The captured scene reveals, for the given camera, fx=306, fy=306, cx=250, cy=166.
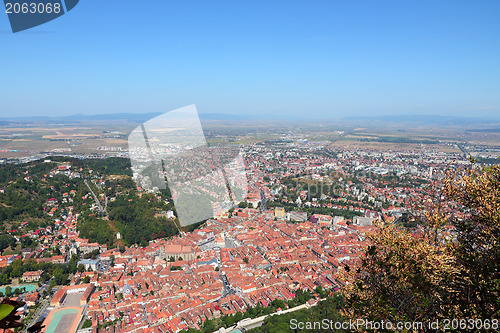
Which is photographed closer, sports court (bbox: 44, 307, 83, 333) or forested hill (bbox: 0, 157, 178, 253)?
sports court (bbox: 44, 307, 83, 333)

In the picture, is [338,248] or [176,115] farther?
[338,248]

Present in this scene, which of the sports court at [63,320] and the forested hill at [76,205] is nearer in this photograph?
the sports court at [63,320]

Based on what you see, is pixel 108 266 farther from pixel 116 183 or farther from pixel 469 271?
pixel 469 271

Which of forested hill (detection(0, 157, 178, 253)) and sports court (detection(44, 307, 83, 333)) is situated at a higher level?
forested hill (detection(0, 157, 178, 253))

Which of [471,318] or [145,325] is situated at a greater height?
[471,318]

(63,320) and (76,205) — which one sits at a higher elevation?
(76,205)

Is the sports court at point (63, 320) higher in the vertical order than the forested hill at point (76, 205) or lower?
lower

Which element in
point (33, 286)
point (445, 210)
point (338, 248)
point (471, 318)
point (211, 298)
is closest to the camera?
point (471, 318)

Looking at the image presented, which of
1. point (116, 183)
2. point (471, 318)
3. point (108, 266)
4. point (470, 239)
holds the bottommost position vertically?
point (108, 266)

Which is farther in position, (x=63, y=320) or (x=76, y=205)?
(x=76, y=205)

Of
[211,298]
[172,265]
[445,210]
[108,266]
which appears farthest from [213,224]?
[445,210]

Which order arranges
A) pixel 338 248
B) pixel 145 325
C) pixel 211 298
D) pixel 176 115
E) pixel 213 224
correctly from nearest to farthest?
pixel 176 115, pixel 145 325, pixel 211 298, pixel 338 248, pixel 213 224
